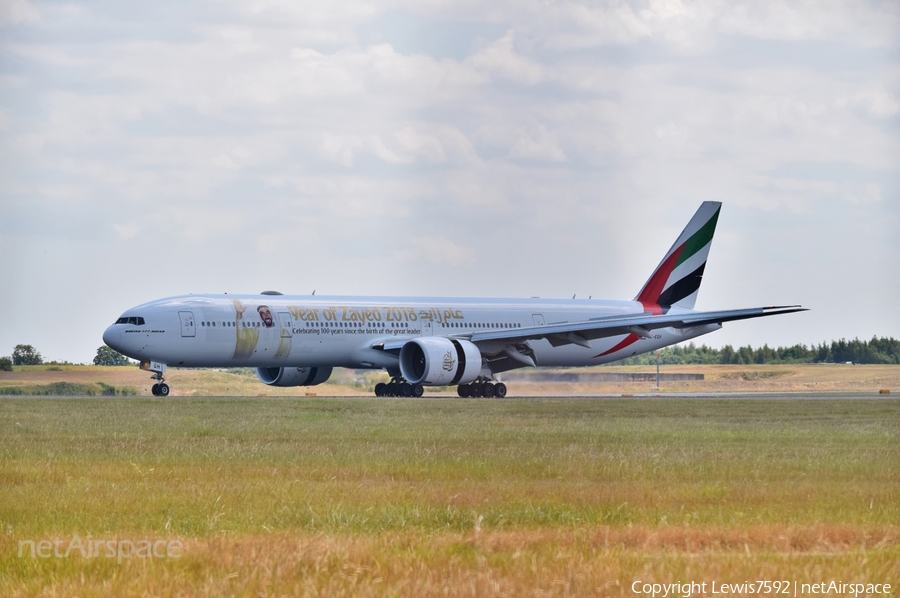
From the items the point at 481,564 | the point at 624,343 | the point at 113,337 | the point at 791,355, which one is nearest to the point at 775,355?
the point at 791,355

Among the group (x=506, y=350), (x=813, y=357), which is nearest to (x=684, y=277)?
(x=506, y=350)

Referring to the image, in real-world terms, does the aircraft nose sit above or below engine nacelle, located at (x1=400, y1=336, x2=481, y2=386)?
above

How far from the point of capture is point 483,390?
1806 inches

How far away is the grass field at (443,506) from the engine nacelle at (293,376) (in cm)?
2312

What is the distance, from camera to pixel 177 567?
8695 mm

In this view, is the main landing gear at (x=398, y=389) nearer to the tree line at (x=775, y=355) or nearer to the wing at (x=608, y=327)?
the wing at (x=608, y=327)

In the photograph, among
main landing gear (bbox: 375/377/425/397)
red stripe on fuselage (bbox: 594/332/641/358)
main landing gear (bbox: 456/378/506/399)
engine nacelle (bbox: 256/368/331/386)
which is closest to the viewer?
main landing gear (bbox: 375/377/425/397)

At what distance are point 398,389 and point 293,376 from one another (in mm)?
4945

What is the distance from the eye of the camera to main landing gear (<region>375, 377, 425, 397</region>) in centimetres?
4353

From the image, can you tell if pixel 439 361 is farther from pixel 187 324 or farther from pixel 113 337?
pixel 113 337

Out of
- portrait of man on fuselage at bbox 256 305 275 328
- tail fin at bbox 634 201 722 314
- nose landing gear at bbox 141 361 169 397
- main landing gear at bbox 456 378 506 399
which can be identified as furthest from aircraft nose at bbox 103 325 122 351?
tail fin at bbox 634 201 722 314

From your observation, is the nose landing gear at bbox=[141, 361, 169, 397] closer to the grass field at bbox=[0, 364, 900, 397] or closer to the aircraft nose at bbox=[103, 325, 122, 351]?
the aircraft nose at bbox=[103, 325, 122, 351]

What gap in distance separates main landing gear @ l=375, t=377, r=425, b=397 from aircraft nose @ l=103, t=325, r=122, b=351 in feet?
31.4

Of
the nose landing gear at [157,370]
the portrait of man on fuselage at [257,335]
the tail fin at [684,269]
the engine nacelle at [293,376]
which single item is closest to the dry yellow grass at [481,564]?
the nose landing gear at [157,370]
